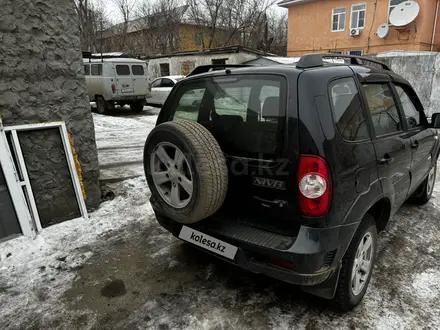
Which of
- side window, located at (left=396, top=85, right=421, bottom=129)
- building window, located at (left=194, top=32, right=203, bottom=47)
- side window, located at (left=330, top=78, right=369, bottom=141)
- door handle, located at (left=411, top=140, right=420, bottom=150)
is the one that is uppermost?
building window, located at (left=194, top=32, right=203, bottom=47)

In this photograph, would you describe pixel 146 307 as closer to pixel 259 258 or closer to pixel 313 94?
pixel 259 258

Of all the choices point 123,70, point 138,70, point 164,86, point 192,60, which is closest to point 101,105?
point 123,70

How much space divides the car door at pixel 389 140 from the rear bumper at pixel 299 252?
0.62m

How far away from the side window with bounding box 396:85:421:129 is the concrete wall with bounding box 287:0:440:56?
65.5ft

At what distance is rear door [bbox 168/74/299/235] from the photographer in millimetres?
2066

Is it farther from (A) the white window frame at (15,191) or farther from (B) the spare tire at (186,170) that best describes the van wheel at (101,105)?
(B) the spare tire at (186,170)

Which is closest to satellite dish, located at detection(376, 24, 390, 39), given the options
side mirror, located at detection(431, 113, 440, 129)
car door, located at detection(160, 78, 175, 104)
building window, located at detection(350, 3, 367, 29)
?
building window, located at detection(350, 3, 367, 29)

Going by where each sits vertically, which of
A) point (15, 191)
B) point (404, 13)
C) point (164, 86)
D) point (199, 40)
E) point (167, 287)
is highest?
point (404, 13)

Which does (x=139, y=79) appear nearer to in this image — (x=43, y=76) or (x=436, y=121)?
(x=43, y=76)

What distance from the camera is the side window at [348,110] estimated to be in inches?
82.4

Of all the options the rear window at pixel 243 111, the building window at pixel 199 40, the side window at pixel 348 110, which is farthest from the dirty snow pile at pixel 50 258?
the building window at pixel 199 40

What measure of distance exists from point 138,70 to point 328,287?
501 inches

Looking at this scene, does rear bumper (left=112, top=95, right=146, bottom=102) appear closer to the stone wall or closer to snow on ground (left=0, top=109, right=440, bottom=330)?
the stone wall

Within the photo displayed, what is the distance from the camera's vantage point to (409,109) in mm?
3293
